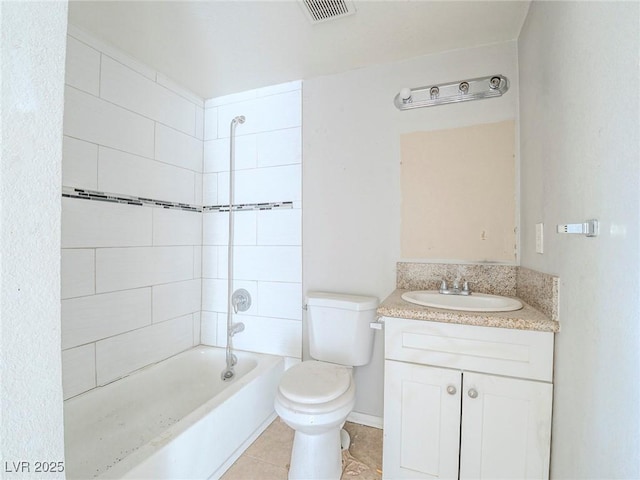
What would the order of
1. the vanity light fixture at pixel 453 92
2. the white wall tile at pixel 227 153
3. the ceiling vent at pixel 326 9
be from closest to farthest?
the ceiling vent at pixel 326 9, the vanity light fixture at pixel 453 92, the white wall tile at pixel 227 153

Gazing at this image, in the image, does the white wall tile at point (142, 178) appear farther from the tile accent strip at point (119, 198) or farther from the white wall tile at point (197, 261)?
the white wall tile at point (197, 261)

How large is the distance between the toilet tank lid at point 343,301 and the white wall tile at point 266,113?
3.84ft

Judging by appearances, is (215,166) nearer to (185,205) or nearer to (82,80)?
(185,205)

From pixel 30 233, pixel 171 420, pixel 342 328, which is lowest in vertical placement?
pixel 171 420

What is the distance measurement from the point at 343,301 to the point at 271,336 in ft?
2.32

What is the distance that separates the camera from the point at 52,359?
56 cm

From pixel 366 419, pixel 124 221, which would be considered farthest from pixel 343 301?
pixel 124 221

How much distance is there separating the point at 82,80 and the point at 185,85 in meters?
0.69

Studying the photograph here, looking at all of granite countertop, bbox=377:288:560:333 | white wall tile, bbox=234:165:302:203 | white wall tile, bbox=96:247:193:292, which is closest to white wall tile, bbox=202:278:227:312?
white wall tile, bbox=96:247:193:292

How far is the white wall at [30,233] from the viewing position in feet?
1.64

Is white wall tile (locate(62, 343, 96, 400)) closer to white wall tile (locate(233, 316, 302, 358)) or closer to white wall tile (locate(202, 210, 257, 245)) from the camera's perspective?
white wall tile (locate(233, 316, 302, 358))

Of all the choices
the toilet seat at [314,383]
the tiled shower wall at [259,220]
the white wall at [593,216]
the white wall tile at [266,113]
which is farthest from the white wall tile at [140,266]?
the white wall at [593,216]

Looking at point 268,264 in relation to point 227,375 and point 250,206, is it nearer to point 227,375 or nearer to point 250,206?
point 250,206

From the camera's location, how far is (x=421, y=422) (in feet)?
4.09
